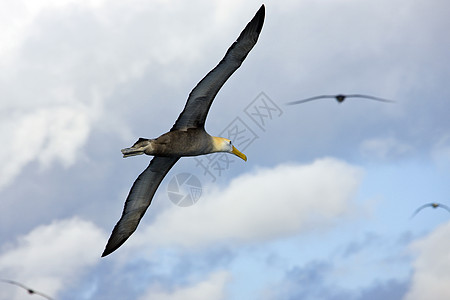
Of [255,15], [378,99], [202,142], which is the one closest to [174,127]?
[202,142]

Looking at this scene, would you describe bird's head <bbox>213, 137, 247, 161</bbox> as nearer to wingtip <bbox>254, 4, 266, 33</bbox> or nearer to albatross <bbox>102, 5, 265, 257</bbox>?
albatross <bbox>102, 5, 265, 257</bbox>

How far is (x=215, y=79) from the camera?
20078mm

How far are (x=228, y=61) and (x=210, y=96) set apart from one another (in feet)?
4.17

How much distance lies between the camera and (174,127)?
21031 millimetres

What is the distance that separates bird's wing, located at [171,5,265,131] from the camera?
19859 mm

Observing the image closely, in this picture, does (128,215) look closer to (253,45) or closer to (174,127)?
(174,127)

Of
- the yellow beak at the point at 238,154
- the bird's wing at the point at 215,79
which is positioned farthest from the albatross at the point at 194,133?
the yellow beak at the point at 238,154

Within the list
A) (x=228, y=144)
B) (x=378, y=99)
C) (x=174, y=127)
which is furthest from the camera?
(x=228, y=144)

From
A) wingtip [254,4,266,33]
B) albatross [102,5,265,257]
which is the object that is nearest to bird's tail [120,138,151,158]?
albatross [102,5,265,257]

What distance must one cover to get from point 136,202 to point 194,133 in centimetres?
408

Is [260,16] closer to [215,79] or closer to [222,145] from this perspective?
[215,79]

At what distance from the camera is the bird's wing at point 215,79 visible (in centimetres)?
1986

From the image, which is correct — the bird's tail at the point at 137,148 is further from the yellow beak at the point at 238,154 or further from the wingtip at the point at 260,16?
the yellow beak at the point at 238,154

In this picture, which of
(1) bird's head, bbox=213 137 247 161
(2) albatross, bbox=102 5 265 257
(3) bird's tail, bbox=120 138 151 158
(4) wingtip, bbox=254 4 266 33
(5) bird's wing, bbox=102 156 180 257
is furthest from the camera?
(5) bird's wing, bbox=102 156 180 257
